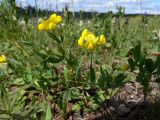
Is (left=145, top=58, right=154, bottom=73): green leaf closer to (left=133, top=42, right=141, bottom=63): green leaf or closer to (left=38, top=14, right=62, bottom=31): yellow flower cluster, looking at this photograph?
(left=133, top=42, right=141, bottom=63): green leaf

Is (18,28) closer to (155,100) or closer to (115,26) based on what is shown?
(155,100)

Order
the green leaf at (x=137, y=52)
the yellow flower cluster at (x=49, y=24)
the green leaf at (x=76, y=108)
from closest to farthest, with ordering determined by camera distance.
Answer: the green leaf at (x=137, y=52), the yellow flower cluster at (x=49, y=24), the green leaf at (x=76, y=108)

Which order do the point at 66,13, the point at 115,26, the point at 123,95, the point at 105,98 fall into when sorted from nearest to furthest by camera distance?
the point at 105,98, the point at 123,95, the point at 66,13, the point at 115,26

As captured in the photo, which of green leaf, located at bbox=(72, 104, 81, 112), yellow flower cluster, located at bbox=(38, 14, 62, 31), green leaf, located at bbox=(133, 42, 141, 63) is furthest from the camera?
green leaf, located at bbox=(72, 104, 81, 112)

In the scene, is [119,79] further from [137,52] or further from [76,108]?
[76,108]

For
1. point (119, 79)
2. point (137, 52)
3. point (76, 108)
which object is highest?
point (137, 52)

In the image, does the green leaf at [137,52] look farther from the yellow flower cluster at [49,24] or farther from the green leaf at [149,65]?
the yellow flower cluster at [49,24]

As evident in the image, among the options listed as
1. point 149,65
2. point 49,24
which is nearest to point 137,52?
point 149,65

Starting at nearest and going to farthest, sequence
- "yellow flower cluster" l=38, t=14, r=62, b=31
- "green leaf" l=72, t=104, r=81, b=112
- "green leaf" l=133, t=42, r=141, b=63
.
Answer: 1. "green leaf" l=133, t=42, r=141, b=63
2. "yellow flower cluster" l=38, t=14, r=62, b=31
3. "green leaf" l=72, t=104, r=81, b=112

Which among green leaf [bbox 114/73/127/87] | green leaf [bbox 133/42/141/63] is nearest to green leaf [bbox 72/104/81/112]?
green leaf [bbox 114/73/127/87]

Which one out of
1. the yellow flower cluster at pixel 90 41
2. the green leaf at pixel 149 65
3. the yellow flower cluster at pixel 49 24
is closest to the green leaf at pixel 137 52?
→ the green leaf at pixel 149 65

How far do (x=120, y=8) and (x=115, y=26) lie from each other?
0.36 meters

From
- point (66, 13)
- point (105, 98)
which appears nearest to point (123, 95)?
point (105, 98)

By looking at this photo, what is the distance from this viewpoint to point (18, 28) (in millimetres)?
3260
